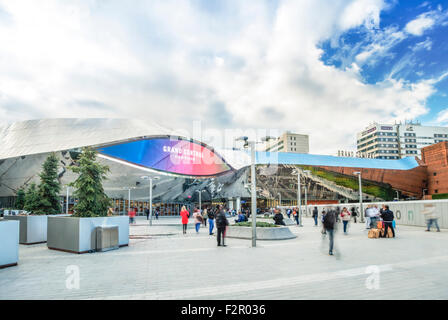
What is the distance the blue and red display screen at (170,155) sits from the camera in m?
49.3

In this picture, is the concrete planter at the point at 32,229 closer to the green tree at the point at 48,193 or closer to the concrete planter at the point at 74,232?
the green tree at the point at 48,193

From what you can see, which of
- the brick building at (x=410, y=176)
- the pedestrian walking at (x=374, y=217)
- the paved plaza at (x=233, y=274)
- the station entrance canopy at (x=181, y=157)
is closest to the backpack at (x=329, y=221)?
the paved plaza at (x=233, y=274)

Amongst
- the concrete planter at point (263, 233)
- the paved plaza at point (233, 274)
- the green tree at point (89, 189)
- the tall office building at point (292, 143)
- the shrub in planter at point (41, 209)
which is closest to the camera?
the paved plaza at point (233, 274)

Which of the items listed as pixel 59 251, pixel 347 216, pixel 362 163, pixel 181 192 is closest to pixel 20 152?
pixel 181 192

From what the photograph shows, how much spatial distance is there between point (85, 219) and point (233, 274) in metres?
6.26

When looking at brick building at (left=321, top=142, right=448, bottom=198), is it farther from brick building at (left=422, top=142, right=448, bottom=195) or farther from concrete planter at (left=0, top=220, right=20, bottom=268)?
concrete planter at (left=0, top=220, right=20, bottom=268)

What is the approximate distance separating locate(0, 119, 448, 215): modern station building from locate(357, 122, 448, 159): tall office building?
1564 inches

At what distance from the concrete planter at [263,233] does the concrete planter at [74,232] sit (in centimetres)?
586

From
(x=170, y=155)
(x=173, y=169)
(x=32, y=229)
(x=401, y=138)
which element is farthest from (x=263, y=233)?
(x=401, y=138)

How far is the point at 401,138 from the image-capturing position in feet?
405

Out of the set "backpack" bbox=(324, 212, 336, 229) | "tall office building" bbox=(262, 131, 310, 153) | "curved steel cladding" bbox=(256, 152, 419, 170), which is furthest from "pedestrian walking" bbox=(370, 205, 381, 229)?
"tall office building" bbox=(262, 131, 310, 153)

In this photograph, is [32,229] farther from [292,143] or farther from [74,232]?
[292,143]
